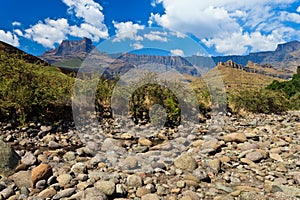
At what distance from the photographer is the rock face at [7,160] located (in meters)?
5.16

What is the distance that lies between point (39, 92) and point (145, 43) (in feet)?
13.2

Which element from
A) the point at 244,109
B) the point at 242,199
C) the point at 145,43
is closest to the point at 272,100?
the point at 244,109

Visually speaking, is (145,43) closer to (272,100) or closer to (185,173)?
(185,173)

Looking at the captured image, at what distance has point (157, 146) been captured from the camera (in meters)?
7.70

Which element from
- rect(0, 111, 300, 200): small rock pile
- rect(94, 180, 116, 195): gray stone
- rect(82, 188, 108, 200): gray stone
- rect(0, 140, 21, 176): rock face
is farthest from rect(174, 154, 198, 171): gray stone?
rect(0, 140, 21, 176): rock face

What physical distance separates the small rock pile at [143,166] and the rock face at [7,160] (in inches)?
0.7

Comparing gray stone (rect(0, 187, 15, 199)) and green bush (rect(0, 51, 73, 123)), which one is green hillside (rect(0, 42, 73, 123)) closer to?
green bush (rect(0, 51, 73, 123))

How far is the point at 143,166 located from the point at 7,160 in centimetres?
273

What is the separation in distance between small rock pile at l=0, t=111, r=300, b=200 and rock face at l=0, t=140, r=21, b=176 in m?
0.02

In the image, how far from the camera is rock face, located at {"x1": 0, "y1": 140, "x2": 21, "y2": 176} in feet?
16.9

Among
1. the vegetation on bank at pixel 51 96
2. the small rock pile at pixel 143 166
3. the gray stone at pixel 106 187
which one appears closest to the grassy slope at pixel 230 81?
the vegetation on bank at pixel 51 96

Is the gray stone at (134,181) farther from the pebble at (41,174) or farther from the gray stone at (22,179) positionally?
the gray stone at (22,179)

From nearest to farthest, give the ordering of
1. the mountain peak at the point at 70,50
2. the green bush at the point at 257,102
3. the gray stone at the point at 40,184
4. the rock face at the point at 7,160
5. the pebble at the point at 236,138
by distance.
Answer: the gray stone at the point at 40,184 < the rock face at the point at 7,160 < the pebble at the point at 236,138 < the green bush at the point at 257,102 < the mountain peak at the point at 70,50

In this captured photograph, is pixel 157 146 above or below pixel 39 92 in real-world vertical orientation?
below
